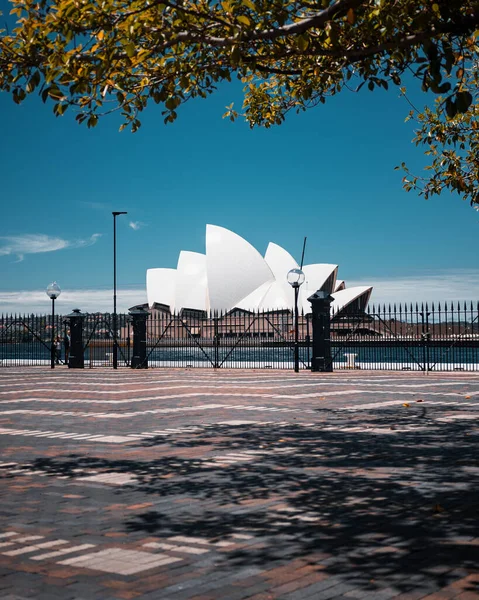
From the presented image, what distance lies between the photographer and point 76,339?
99.3 ft

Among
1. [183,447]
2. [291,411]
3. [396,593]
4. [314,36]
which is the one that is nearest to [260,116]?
[314,36]

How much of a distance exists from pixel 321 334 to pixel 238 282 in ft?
188

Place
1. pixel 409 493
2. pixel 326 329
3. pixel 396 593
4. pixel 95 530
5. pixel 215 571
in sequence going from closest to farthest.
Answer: pixel 396 593 → pixel 215 571 → pixel 95 530 → pixel 409 493 → pixel 326 329

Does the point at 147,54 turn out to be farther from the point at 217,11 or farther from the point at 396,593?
the point at 396,593

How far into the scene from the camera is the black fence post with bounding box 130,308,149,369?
2934 cm

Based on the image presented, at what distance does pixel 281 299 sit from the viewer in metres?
83.0

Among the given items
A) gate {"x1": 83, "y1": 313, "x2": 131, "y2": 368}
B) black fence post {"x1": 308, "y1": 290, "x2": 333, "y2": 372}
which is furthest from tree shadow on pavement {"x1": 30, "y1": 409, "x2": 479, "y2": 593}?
gate {"x1": 83, "y1": 313, "x2": 131, "y2": 368}

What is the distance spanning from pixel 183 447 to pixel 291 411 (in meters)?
4.10

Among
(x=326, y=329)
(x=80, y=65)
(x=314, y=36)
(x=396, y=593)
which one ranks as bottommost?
(x=396, y=593)

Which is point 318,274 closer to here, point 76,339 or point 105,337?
point 105,337

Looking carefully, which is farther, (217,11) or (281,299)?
(281,299)

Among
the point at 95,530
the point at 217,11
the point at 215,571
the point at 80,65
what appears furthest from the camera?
the point at 217,11

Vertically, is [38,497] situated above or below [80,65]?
below

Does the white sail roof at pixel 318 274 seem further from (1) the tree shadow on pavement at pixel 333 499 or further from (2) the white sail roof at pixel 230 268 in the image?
(1) the tree shadow on pavement at pixel 333 499
